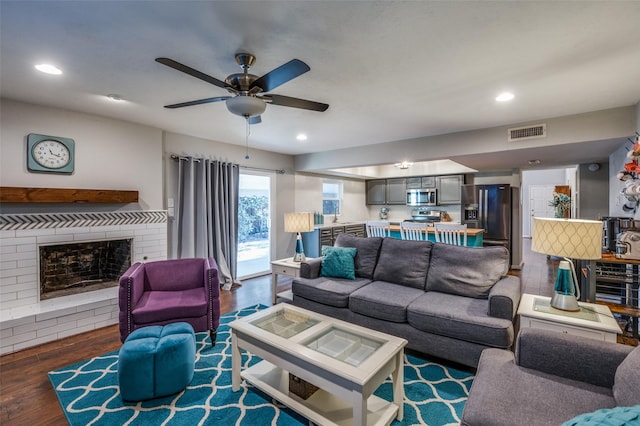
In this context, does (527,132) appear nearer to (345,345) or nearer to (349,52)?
(349,52)

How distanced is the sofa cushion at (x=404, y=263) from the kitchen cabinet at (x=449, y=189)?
3.97 meters

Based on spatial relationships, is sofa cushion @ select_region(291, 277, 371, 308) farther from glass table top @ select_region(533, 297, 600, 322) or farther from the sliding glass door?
the sliding glass door

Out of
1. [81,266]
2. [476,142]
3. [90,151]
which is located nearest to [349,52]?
[476,142]

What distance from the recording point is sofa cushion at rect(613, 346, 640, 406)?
1.15 meters

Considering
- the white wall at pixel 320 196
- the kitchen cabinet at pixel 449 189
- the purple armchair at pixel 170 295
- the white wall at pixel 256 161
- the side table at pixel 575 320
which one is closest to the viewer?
the side table at pixel 575 320

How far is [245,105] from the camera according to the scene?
1.95 metres

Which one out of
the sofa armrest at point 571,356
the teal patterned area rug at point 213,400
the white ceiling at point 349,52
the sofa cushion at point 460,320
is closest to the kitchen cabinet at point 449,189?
the white ceiling at point 349,52

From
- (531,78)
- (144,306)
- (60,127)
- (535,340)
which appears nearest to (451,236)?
(531,78)

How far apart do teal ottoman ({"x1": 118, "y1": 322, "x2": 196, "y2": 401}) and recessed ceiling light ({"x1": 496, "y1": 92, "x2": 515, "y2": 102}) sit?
340 cm

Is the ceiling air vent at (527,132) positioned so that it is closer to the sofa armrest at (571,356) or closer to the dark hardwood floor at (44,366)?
the dark hardwood floor at (44,366)

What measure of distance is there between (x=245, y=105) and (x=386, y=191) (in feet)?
21.0

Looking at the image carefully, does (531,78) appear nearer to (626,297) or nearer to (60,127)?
(626,297)

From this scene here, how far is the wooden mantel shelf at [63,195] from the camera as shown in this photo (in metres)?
2.78

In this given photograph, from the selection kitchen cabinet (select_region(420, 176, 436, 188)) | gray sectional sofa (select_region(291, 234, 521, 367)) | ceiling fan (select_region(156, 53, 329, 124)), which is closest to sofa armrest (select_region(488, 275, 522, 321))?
gray sectional sofa (select_region(291, 234, 521, 367))
